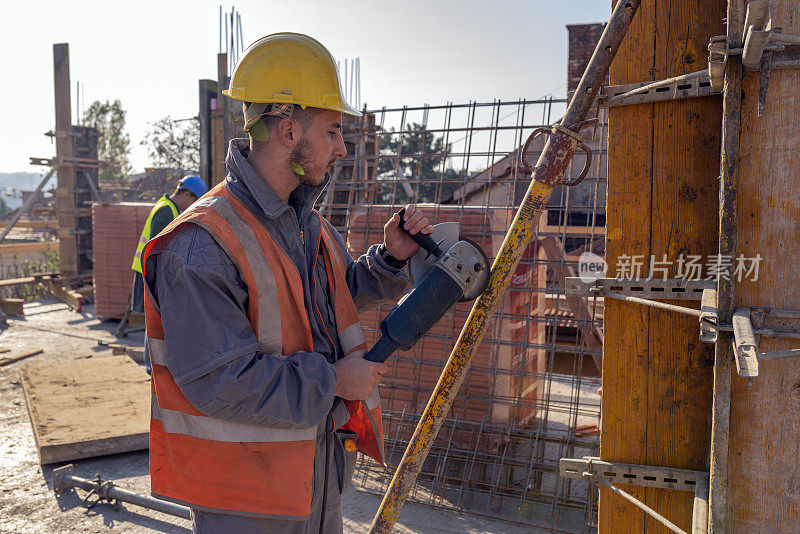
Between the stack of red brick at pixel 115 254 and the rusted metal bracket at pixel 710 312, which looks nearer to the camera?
the rusted metal bracket at pixel 710 312

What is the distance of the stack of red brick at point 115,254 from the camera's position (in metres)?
10.4

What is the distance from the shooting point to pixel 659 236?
99.0 inches

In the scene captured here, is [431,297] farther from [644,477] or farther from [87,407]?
[87,407]

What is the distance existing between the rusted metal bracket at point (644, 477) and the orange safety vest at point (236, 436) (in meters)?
1.20

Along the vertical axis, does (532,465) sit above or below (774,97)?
below

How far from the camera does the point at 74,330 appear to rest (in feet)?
32.7

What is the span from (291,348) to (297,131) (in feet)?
2.43

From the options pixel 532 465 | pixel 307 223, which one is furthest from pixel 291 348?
pixel 532 465

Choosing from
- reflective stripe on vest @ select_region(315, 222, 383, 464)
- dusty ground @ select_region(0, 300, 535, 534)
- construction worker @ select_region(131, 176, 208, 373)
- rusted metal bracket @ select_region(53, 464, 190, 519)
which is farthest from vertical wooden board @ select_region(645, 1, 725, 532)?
construction worker @ select_region(131, 176, 208, 373)

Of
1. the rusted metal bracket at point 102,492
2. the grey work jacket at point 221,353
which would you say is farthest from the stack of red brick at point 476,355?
the grey work jacket at point 221,353

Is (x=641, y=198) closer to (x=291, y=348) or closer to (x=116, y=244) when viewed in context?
(x=291, y=348)

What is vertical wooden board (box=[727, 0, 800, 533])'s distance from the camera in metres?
2.12

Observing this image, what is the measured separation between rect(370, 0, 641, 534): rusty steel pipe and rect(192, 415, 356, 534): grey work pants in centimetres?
21

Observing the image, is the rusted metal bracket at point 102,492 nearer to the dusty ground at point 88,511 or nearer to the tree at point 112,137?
the dusty ground at point 88,511
